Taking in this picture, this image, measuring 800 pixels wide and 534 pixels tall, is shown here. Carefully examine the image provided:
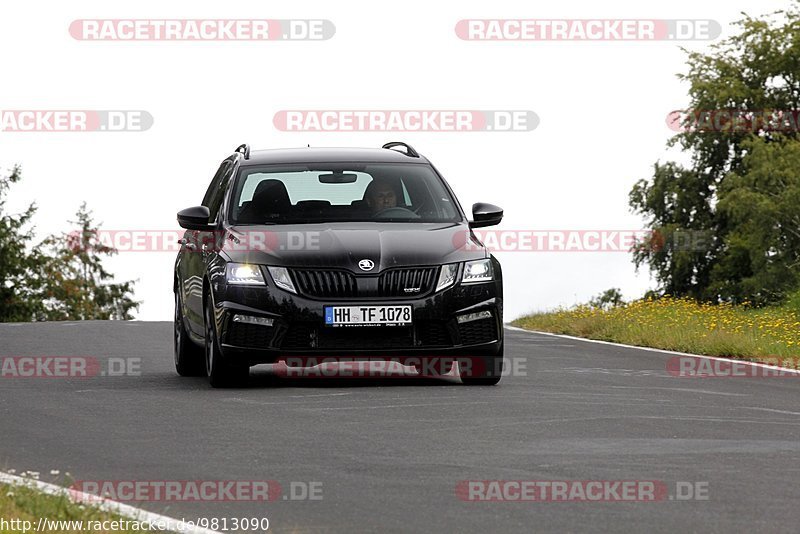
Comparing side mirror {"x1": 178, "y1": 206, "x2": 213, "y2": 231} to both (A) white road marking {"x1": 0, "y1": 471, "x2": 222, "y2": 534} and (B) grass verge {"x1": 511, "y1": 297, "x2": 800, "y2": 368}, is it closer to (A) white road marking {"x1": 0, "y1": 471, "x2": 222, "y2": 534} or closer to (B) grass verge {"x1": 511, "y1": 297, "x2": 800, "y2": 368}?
(A) white road marking {"x1": 0, "y1": 471, "x2": 222, "y2": 534}

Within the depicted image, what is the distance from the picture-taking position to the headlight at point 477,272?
43.8ft

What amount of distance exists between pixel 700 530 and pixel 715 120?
199ft

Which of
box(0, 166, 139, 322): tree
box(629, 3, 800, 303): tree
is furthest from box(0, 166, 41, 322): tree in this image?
box(629, 3, 800, 303): tree

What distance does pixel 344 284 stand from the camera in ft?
42.9

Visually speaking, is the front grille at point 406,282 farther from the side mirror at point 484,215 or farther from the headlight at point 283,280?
the side mirror at point 484,215

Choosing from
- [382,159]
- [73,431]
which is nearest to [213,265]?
[382,159]

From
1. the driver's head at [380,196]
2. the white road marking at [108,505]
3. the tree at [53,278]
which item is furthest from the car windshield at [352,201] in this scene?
the tree at [53,278]

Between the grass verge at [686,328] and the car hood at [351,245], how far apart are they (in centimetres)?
514

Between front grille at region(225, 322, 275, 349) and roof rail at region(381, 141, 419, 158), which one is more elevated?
roof rail at region(381, 141, 419, 158)

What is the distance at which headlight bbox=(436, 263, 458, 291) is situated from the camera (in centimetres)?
1322

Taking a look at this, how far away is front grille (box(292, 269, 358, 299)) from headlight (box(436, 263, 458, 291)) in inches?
A: 27.0

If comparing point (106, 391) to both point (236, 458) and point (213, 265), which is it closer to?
point (213, 265)

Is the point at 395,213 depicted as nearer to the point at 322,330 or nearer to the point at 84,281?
the point at 322,330

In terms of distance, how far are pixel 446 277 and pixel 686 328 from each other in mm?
9042
